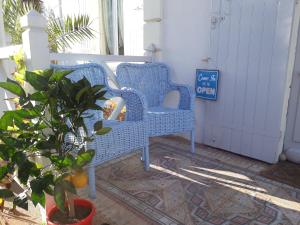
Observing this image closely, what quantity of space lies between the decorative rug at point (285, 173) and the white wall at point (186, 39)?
2.87 ft

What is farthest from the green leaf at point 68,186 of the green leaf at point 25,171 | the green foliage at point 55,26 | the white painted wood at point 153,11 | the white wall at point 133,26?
the green foliage at point 55,26

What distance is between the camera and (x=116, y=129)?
75.9 inches

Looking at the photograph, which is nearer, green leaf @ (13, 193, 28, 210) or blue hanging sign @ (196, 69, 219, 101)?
green leaf @ (13, 193, 28, 210)

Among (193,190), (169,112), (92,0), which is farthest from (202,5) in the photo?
(92,0)

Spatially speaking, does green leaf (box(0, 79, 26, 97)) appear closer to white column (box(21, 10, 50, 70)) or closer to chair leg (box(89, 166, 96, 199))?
white column (box(21, 10, 50, 70))

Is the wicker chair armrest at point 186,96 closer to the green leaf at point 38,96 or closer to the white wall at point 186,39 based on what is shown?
the white wall at point 186,39

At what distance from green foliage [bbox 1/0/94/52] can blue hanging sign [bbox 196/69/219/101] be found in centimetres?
276

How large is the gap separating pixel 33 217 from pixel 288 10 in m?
2.49

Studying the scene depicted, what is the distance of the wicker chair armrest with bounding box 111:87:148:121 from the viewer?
2131 millimetres

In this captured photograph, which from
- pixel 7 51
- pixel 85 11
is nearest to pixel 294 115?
pixel 7 51

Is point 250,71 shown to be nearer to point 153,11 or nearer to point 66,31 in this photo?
point 153,11

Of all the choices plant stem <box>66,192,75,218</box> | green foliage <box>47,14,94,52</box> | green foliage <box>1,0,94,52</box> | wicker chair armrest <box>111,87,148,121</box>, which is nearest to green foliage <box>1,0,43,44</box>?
green foliage <box>1,0,94,52</box>

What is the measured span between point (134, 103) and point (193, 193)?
0.89 metres

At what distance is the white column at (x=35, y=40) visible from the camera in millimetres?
1410
